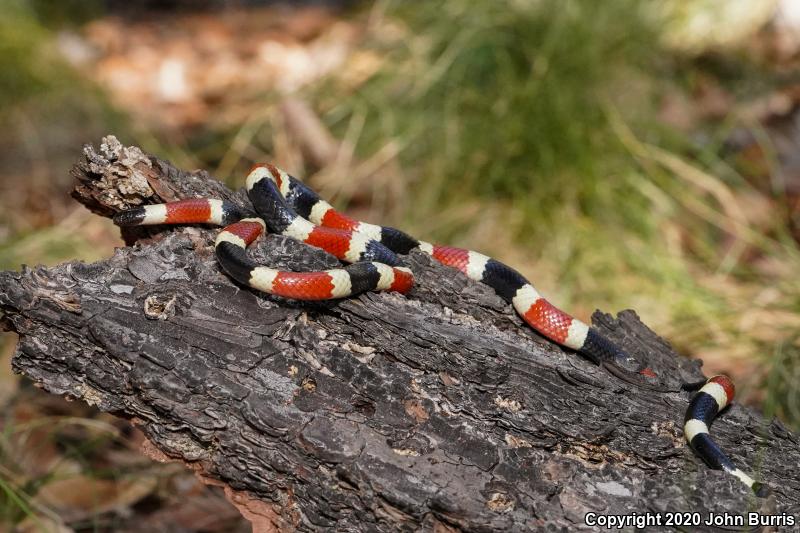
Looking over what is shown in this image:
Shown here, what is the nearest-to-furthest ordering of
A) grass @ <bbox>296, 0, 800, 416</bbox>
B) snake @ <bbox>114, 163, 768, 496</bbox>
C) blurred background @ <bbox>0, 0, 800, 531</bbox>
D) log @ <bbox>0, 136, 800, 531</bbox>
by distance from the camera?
log @ <bbox>0, 136, 800, 531</bbox> → snake @ <bbox>114, 163, 768, 496</bbox> → blurred background @ <bbox>0, 0, 800, 531</bbox> → grass @ <bbox>296, 0, 800, 416</bbox>

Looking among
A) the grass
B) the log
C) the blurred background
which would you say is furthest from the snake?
the grass

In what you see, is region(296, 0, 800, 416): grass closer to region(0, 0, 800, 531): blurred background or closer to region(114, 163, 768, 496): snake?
region(0, 0, 800, 531): blurred background

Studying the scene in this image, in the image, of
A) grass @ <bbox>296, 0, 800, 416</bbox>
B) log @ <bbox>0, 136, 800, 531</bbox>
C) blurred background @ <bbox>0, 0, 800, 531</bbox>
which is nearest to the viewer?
log @ <bbox>0, 136, 800, 531</bbox>

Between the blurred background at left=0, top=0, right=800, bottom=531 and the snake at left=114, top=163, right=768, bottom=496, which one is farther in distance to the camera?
the blurred background at left=0, top=0, right=800, bottom=531

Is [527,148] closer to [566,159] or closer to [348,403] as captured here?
[566,159]

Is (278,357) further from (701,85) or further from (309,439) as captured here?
(701,85)

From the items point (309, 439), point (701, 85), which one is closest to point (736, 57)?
point (701, 85)

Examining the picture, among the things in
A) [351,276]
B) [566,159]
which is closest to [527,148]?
[566,159]
